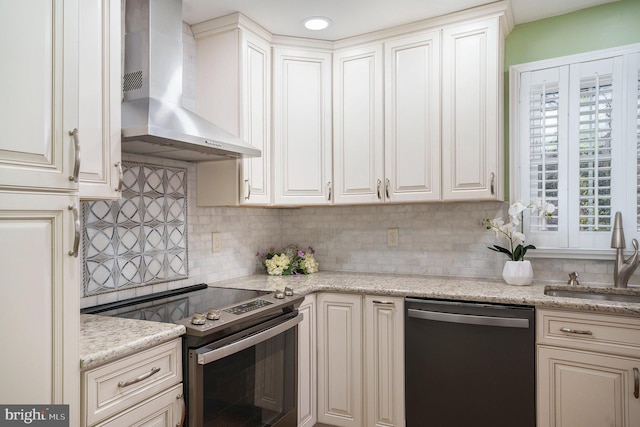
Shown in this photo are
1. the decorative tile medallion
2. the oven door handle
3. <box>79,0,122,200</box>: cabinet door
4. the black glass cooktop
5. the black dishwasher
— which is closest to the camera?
<box>79,0,122,200</box>: cabinet door

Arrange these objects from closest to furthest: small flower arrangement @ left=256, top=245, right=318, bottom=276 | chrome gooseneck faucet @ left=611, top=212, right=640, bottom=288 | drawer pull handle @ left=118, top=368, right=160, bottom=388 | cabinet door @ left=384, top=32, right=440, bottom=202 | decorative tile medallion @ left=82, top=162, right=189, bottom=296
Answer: drawer pull handle @ left=118, top=368, right=160, bottom=388
decorative tile medallion @ left=82, top=162, right=189, bottom=296
chrome gooseneck faucet @ left=611, top=212, right=640, bottom=288
cabinet door @ left=384, top=32, right=440, bottom=202
small flower arrangement @ left=256, top=245, right=318, bottom=276

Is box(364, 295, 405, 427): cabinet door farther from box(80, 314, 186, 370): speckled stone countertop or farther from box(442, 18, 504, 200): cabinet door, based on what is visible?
box(80, 314, 186, 370): speckled stone countertop

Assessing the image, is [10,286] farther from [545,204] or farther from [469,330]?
[545,204]

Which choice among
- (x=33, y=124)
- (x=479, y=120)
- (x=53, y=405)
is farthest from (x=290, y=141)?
(x=53, y=405)

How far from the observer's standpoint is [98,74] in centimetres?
158

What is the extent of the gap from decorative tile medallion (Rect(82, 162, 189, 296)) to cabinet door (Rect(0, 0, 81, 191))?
799mm

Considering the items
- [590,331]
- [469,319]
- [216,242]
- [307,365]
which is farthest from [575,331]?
[216,242]

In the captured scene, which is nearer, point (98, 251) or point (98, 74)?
point (98, 74)

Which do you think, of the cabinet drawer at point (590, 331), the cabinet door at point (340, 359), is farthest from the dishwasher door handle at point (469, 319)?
the cabinet door at point (340, 359)

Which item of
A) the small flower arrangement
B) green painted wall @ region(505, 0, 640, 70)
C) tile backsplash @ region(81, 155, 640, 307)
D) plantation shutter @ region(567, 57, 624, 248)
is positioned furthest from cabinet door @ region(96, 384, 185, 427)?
green painted wall @ region(505, 0, 640, 70)

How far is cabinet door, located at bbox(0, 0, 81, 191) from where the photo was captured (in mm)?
1093

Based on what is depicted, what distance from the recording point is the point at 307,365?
2504 mm

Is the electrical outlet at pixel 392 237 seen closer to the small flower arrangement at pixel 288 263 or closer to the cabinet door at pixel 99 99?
the small flower arrangement at pixel 288 263

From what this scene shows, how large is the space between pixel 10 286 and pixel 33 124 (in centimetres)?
44
